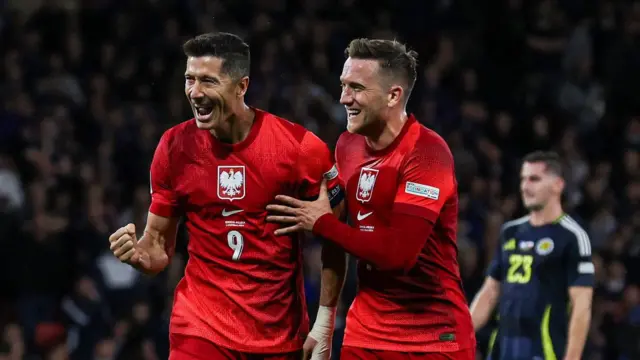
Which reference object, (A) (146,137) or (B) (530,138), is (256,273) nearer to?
(A) (146,137)

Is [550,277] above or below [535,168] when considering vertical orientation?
below

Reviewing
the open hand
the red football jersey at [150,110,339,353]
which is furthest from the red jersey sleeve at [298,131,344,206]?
the open hand

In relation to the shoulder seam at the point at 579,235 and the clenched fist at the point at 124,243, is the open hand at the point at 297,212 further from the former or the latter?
the shoulder seam at the point at 579,235

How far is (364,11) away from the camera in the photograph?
14.0 m

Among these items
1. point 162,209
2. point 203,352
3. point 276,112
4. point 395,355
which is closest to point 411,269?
point 395,355

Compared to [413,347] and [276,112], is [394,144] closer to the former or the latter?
[413,347]

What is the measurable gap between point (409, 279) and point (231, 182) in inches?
36.5

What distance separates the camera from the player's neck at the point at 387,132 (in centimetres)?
544

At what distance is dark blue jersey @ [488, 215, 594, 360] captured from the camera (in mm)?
7230

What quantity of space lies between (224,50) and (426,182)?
110cm

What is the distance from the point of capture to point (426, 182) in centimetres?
523

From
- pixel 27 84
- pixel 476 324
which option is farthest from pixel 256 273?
pixel 27 84

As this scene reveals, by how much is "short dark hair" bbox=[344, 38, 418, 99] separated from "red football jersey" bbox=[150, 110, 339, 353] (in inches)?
18.5

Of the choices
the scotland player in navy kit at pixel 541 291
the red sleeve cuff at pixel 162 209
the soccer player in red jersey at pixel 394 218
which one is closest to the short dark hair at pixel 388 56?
the soccer player in red jersey at pixel 394 218
